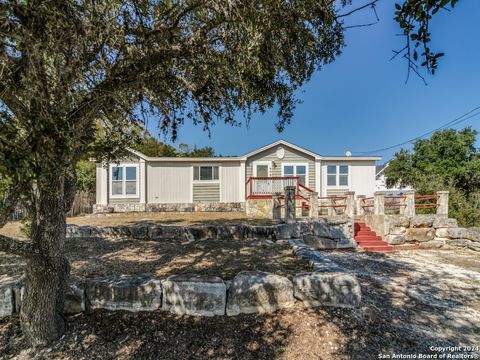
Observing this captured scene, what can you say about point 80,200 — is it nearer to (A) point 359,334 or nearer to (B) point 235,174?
(B) point 235,174

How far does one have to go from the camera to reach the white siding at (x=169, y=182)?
527 inches

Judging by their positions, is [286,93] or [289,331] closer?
[289,331]

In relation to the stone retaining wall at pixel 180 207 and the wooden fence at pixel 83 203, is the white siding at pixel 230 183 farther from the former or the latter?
the wooden fence at pixel 83 203

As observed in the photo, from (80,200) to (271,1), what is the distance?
1536cm

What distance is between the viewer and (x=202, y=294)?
2.54 meters

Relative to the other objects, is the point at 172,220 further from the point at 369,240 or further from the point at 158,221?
the point at 369,240

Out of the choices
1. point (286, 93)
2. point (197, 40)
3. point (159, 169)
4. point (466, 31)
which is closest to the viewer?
point (197, 40)

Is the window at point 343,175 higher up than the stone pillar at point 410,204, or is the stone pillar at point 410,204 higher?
the window at point 343,175

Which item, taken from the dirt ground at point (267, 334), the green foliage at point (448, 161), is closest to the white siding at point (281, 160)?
the green foliage at point (448, 161)

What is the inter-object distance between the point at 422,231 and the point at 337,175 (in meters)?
6.84

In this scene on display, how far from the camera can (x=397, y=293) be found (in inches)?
140

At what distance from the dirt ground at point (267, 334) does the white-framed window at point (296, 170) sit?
439 inches

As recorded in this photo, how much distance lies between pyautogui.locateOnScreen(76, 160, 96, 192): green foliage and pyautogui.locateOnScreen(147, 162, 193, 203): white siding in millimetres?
5248

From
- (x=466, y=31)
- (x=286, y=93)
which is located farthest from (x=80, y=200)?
(x=466, y=31)
